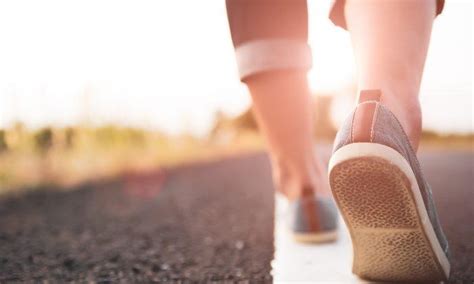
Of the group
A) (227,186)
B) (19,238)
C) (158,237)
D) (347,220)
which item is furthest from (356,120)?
(227,186)

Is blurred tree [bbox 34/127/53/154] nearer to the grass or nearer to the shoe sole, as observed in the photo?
the grass

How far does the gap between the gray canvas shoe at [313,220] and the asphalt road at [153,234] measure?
11cm

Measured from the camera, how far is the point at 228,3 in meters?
1.83

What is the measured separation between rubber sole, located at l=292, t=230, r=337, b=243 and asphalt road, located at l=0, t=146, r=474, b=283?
0.33 feet

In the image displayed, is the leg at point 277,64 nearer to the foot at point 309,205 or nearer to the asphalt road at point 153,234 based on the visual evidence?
the foot at point 309,205

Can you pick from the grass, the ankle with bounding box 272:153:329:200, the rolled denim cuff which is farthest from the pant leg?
the grass

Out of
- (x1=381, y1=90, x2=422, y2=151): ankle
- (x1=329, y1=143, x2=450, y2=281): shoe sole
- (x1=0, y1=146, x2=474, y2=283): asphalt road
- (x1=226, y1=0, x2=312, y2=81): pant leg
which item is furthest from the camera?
(x1=226, y1=0, x2=312, y2=81): pant leg

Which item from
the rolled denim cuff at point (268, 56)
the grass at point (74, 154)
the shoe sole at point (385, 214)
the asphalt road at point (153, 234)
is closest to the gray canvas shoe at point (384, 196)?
the shoe sole at point (385, 214)

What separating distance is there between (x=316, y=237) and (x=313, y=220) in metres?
0.06

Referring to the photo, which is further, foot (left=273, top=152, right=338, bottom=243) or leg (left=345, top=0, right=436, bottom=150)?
foot (left=273, top=152, right=338, bottom=243)

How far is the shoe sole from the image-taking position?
1.17 meters

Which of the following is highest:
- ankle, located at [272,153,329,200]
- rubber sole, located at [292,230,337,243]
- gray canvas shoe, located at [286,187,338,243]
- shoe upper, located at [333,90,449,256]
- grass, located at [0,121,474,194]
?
shoe upper, located at [333,90,449,256]

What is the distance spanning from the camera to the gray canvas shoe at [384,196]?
1.17 meters

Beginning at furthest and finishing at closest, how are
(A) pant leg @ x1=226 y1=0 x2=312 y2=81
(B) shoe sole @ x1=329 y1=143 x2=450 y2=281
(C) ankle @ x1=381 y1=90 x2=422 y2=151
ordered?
1. (A) pant leg @ x1=226 y1=0 x2=312 y2=81
2. (C) ankle @ x1=381 y1=90 x2=422 y2=151
3. (B) shoe sole @ x1=329 y1=143 x2=450 y2=281
